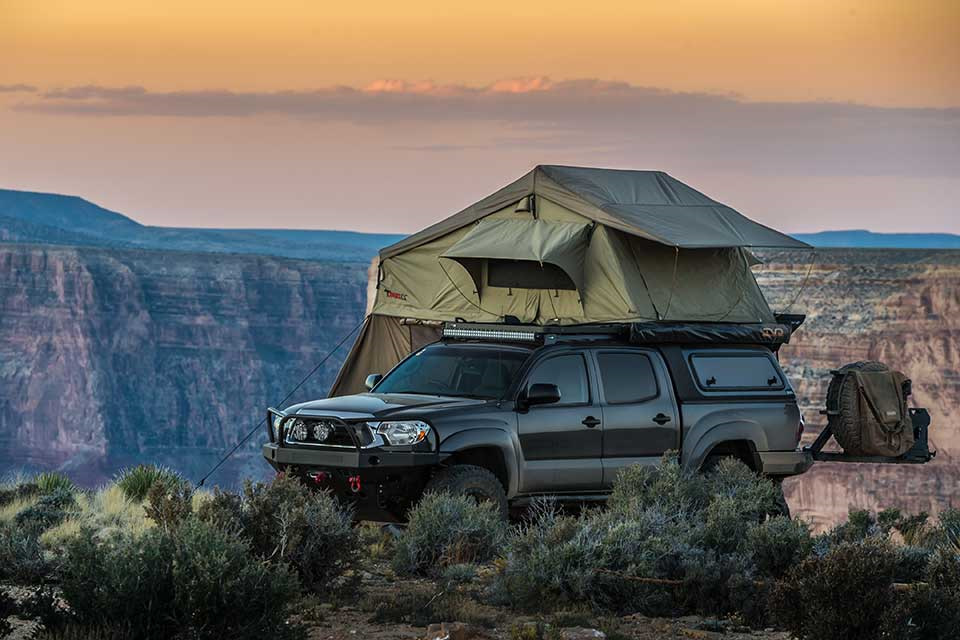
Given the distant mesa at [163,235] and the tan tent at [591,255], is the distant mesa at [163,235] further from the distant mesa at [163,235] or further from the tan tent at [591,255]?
the tan tent at [591,255]

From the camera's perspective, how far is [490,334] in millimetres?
13477

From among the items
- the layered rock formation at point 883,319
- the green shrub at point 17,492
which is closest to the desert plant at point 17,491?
the green shrub at point 17,492

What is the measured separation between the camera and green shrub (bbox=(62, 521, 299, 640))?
24.0 feet

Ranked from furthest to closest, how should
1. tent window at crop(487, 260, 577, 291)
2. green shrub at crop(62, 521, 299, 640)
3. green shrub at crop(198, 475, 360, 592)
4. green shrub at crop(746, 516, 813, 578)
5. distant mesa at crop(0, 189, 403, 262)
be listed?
1. distant mesa at crop(0, 189, 403, 262)
2. tent window at crop(487, 260, 577, 291)
3. green shrub at crop(746, 516, 813, 578)
4. green shrub at crop(198, 475, 360, 592)
5. green shrub at crop(62, 521, 299, 640)

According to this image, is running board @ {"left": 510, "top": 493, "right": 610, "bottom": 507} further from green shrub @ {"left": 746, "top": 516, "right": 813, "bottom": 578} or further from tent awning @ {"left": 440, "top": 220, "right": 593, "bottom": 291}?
tent awning @ {"left": 440, "top": 220, "right": 593, "bottom": 291}

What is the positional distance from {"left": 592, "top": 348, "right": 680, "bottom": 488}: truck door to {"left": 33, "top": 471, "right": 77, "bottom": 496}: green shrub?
5.82 metres

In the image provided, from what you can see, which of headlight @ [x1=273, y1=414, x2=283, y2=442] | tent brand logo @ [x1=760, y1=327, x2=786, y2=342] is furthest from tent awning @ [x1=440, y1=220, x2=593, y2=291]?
headlight @ [x1=273, y1=414, x2=283, y2=442]

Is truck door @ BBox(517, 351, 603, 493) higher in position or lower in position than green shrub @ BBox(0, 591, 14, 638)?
higher

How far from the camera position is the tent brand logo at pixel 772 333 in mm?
14797

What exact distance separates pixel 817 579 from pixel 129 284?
349 feet

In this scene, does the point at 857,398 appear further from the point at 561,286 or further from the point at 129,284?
the point at 129,284

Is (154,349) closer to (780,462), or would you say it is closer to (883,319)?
(883,319)

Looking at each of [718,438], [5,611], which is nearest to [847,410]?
[718,438]

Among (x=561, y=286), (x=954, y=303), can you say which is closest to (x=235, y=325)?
(x=954, y=303)
